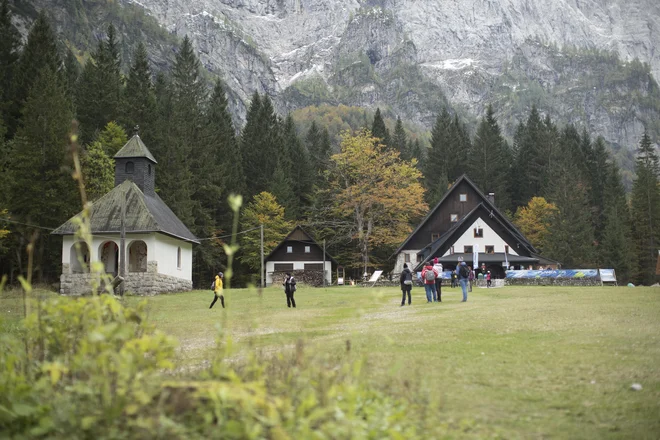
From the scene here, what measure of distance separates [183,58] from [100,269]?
69399mm

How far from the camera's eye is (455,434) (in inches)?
240

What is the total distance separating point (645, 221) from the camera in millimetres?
74188

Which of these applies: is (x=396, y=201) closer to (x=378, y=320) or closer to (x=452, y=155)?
(x=452, y=155)

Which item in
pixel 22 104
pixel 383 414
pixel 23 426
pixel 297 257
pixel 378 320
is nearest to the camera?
pixel 23 426

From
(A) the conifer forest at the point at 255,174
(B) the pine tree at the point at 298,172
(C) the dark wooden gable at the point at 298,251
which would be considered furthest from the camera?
(B) the pine tree at the point at 298,172

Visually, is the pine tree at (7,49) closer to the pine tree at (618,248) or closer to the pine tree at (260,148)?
the pine tree at (260,148)

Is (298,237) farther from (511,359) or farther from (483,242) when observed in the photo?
(511,359)

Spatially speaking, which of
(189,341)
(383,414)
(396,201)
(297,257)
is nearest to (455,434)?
(383,414)

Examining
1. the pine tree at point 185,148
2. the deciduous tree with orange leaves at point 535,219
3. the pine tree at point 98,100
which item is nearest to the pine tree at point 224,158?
the pine tree at point 185,148

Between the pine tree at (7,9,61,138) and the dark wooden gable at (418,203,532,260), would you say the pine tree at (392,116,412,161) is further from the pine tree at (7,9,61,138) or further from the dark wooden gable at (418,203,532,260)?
the pine tree at (7,9,61,138)

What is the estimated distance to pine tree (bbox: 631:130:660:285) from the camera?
7112 cm

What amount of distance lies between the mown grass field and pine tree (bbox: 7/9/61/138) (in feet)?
134

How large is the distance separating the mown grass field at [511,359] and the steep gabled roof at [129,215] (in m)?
23.9

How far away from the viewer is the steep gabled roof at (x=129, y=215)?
39781 mm
